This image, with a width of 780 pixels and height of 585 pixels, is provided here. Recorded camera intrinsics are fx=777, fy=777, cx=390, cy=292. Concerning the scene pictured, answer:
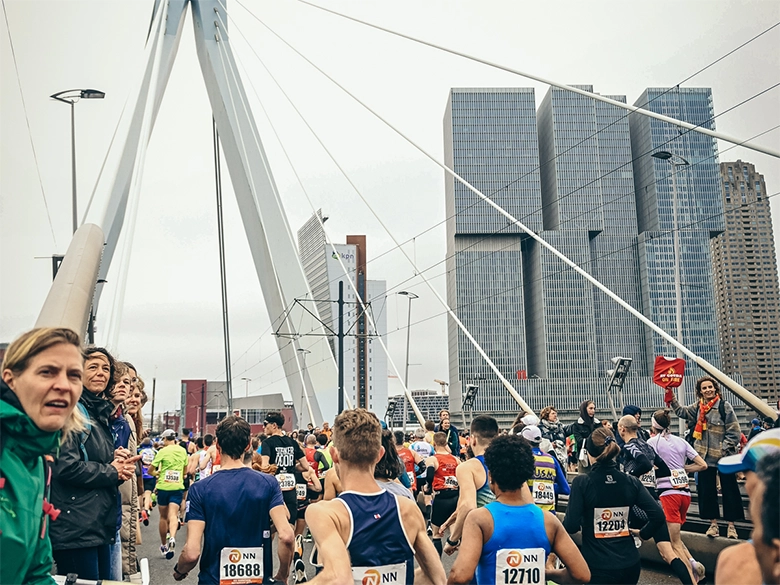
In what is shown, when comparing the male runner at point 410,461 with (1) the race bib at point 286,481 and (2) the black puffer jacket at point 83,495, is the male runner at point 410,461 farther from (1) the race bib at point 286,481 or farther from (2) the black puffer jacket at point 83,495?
(2) the black puffer jacket at point 83,495

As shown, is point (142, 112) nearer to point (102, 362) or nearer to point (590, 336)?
point (102, 362)

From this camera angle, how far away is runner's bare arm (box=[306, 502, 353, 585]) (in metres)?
3.06

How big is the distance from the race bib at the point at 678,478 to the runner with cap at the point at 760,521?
6877 mm

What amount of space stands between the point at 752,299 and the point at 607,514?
77.5 m

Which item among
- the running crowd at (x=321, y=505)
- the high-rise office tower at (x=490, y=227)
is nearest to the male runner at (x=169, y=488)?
the running crowd at (x=321, y=505)

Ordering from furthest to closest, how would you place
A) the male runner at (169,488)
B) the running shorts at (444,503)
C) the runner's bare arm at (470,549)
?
the male runner at (169,488)
the running shorts at (444,503)
the runner's bare arm at (470,549)

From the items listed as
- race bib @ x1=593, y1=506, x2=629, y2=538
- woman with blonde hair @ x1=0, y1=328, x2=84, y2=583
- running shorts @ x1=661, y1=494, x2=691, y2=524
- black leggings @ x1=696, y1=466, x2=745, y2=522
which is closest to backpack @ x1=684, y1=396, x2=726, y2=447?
black leggings @ x1=696, y1=466, x2=745, y2=522

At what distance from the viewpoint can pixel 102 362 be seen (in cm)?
471

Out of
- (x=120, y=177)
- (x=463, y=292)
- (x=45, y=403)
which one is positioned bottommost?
(x=45, y=403)

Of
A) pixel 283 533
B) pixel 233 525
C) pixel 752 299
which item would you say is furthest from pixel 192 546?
pixel 752 299

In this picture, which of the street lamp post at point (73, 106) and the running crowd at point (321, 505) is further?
the street lamp post at point (73, 106)

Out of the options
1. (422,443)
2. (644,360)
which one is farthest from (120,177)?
(644,360)

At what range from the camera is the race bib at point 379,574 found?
3287mm

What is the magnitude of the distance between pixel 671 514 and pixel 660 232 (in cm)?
11453
